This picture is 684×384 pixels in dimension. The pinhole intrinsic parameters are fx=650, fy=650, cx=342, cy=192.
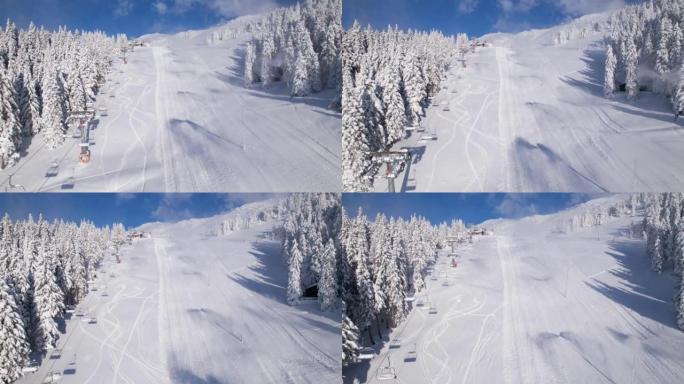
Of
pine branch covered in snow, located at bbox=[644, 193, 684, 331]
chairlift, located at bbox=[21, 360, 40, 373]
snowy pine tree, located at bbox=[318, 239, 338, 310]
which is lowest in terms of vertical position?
chairlift, located at bbox=[21, 360, 40, 373]

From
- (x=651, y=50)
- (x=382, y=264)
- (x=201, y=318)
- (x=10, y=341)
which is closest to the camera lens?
(x=10, y=341)

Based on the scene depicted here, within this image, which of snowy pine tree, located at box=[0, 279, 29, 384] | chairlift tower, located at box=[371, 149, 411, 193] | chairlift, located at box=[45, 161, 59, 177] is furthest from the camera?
chairlift tower, located at box=[371, 149, 411, 193]

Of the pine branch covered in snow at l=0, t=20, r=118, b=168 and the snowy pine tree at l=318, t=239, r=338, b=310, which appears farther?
the snowy pine tree at l=318, t=239, r=338, b=310

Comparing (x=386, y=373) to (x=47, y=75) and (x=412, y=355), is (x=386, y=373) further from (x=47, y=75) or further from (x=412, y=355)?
(x=47, y=75)

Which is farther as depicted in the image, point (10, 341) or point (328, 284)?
point (328, 284)

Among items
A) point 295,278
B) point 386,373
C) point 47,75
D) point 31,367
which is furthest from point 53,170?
point 386,373

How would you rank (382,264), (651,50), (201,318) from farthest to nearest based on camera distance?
1. (382,264)
2. (201,318)
3. (651,50)

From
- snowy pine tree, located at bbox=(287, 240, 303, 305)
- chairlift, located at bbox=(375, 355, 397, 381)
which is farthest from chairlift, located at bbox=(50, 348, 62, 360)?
chairlift, located at bbox=(375, 355, 397, 381)

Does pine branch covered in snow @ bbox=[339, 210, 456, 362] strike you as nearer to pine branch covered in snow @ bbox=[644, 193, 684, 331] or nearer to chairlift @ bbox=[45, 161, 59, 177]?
pine branch covered in snow @ bbox=[644, 193, 684, 331]
